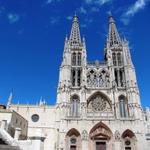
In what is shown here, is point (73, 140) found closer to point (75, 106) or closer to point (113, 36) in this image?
point (75, 106)

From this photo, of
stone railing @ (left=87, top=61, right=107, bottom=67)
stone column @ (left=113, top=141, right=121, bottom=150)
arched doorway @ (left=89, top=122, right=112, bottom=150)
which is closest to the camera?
stone column @ (left=113, top=141, right=121, bottom=150)

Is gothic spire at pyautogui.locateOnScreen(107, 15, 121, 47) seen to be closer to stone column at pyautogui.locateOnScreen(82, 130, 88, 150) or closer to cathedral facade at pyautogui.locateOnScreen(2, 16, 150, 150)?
cathedral facade at pyautogui.locateOnScreen(2, 16, 150, 150)

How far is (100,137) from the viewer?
28547 millimetres

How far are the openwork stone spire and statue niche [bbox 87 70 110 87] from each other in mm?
6620

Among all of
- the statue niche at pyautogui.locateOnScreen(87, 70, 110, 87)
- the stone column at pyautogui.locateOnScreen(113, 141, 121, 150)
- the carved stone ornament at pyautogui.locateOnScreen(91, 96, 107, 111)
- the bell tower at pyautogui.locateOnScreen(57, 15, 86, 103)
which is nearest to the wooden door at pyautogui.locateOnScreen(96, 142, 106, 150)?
the stone column at pyautogui.locateOnScreen(113, 141, 121, 150)

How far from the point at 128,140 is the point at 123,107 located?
4.71m

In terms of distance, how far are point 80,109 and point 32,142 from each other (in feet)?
65.4

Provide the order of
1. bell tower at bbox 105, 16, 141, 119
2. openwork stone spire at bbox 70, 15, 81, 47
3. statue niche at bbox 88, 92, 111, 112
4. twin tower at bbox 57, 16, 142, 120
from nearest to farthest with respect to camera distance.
A: twin tower at bbox 57, 16, 142, 120 < bell tower at bbox 105, 16, 141, 119 < statue niche at bbox 88, 92, 111, 112 < openwork stone spire at bbox 70, 15, 81, 47

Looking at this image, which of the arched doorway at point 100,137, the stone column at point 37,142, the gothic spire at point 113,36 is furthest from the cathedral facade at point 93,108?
the stone column at point 37,142

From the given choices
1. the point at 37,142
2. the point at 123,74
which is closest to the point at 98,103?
the point at 123,74

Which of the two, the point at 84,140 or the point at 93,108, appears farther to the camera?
the point at 93,108

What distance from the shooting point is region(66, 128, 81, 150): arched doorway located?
91.4 feet

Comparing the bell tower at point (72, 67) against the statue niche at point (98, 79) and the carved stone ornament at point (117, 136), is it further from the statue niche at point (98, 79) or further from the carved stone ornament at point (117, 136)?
the carved stone ornament at point (117, 136)

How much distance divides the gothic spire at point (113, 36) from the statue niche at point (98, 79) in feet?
20.1
